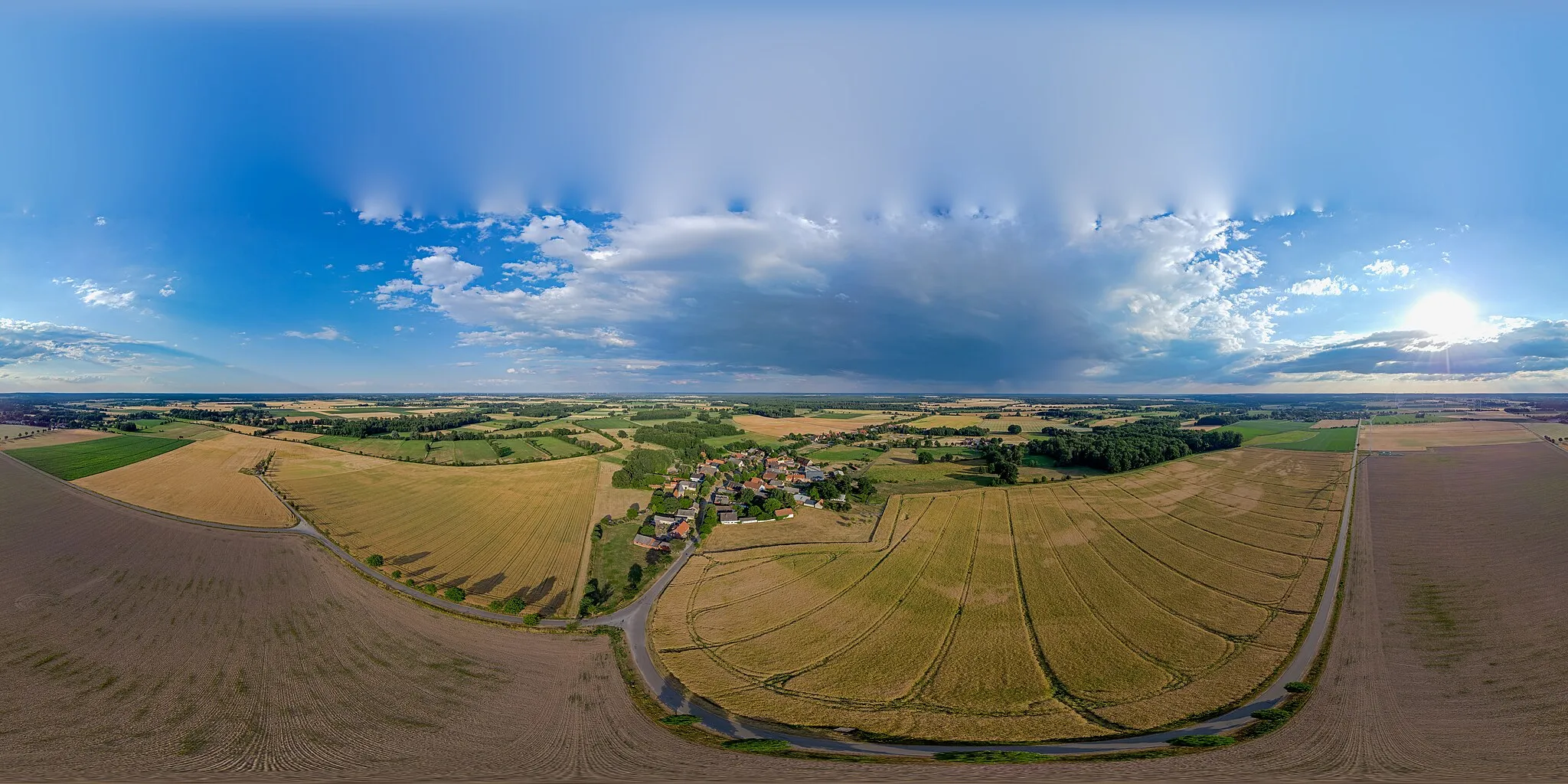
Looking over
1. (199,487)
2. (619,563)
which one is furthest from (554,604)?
(199,487)

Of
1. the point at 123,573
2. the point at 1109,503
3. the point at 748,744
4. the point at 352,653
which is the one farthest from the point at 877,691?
the point at 123,573

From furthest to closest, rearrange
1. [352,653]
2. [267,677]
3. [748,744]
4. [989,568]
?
[989,568], [352,653], [267,677], [748,744]

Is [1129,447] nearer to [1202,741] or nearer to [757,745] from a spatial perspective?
→ [1202,741]

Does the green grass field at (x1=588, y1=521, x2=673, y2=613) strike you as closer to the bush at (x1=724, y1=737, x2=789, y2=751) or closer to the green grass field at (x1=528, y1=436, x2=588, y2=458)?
the bush at (x1=724, y1=737, x2=789, y2=751)

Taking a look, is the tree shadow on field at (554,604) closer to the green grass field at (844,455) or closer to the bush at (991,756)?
the bush at (991,756)

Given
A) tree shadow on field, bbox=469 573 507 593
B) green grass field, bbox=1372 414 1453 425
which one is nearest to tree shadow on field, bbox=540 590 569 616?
tree shadow on field, bbox=469 573 507 593

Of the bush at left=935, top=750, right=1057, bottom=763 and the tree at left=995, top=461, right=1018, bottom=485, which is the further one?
the tree at left=995, top=461, right=1018, bottom=485

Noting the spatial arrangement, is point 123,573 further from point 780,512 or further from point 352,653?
point 780,512
